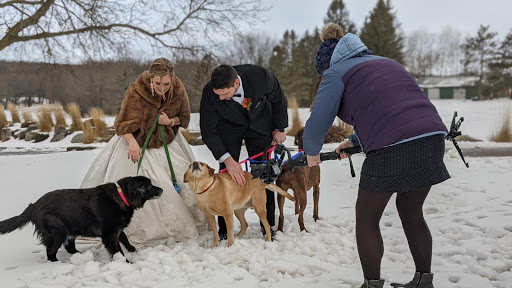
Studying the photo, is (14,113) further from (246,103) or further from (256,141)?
(246,103)

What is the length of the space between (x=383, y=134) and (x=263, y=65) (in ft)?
138

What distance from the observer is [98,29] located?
33.2 feet

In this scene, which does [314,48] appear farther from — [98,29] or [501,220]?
[501,220]

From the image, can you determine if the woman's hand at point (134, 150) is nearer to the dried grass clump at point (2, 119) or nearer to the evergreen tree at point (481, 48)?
the dried grass clump at point (2, 119)

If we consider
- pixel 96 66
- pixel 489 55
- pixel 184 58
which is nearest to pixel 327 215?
pixel 184 58

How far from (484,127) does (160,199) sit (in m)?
16.3

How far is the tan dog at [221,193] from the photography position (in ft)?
11.6

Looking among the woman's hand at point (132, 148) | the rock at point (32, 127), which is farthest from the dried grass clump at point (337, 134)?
the rock at point (32, 127)

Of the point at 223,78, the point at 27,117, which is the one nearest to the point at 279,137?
the point at 223,78

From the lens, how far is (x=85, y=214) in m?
3.31

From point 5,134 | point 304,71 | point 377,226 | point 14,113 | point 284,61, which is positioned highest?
point 284,61

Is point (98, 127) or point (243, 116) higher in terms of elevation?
point (243, 116)

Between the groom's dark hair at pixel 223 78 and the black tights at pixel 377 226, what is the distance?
60.0 inches

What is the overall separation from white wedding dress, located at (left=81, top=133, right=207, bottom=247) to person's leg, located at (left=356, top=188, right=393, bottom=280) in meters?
2.16
